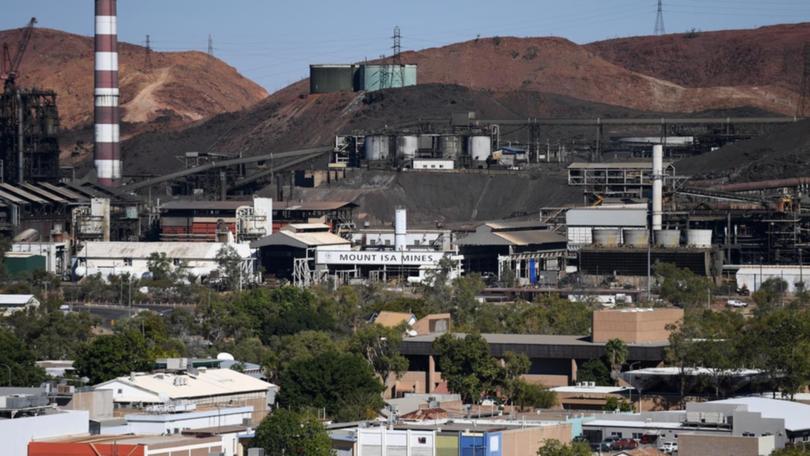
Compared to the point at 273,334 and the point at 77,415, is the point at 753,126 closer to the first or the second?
the point at 273,334

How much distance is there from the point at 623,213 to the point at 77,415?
8055cm

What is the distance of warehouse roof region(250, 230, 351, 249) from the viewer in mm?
123500

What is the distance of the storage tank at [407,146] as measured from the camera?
Result: 154 meters

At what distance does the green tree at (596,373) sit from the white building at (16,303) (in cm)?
3219

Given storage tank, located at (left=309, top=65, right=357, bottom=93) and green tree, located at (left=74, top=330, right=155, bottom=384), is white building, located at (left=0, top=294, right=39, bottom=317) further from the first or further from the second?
storage tank, located at (left=309, top=65, right=357, bottom=93)

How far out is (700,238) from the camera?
120m

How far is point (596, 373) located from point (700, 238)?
51.8 meters

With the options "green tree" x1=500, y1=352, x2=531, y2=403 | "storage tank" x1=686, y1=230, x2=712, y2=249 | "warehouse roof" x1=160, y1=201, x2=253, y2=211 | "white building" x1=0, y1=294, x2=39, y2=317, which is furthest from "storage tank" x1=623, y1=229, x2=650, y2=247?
"green tree" x1=500, y1=352, x2=531, y2=403

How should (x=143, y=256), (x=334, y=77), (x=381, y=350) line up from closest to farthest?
(x=381, y=350)
(x=143, y=256)
(x=334, y=77)

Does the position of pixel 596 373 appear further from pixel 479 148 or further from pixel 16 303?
pixel 479 148

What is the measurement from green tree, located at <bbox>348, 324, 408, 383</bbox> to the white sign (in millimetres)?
47364

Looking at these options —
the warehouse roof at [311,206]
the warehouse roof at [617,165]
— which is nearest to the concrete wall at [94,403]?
the warehouse roof at [617,165]

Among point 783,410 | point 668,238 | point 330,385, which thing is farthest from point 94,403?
point 668,238

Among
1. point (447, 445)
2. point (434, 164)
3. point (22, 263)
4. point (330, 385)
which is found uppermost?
point (434, 164)
